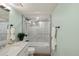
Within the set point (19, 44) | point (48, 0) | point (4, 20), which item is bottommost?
point (19, 44)

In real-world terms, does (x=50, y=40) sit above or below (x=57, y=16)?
below

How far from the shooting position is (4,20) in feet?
5.87

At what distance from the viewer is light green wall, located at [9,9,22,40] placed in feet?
6.04

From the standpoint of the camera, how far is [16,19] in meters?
1.86

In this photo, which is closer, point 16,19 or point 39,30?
point 16,19

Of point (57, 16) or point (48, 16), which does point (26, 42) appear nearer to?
point (48, 16)

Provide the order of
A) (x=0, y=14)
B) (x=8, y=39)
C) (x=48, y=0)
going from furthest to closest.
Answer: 1. (x=8, y=39)
2. (x=0, y=14)
3. (x=48, y=0)

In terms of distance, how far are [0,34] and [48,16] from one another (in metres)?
0.88

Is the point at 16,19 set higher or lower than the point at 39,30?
higher

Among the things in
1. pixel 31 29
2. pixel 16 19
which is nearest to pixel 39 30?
pixel 31 29

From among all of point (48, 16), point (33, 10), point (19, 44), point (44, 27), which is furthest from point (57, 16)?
point (19, 44)

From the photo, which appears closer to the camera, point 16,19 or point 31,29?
point 16,19

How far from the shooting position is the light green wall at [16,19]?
6.04 feet

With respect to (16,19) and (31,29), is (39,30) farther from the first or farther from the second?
(16,19)
